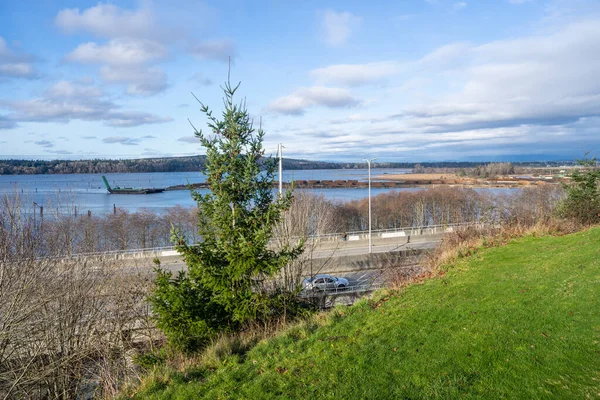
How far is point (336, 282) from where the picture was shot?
23.4 metres

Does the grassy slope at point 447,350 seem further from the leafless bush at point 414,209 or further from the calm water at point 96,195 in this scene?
the leafless bush at point 414,209

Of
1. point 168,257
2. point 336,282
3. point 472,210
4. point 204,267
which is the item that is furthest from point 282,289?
point 472,210

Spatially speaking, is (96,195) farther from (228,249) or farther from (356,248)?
(228,249)

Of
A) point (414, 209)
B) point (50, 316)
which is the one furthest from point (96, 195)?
point (50, 316)

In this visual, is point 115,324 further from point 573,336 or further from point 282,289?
point 573,336

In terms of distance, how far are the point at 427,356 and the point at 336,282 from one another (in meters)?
16.8

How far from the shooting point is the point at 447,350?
6914 mm

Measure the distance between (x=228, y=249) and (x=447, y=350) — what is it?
5.28 meters

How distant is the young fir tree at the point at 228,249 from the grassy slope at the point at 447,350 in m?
1.59

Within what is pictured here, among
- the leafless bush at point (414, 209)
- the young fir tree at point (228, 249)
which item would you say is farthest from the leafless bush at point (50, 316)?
the leafless bush at point (414, 209)

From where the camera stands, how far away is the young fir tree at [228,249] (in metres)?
9.22

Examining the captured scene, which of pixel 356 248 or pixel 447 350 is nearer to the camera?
pixel 447 350

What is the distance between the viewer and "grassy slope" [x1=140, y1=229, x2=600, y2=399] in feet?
18.8

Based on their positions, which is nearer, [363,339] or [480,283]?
[363,339]
